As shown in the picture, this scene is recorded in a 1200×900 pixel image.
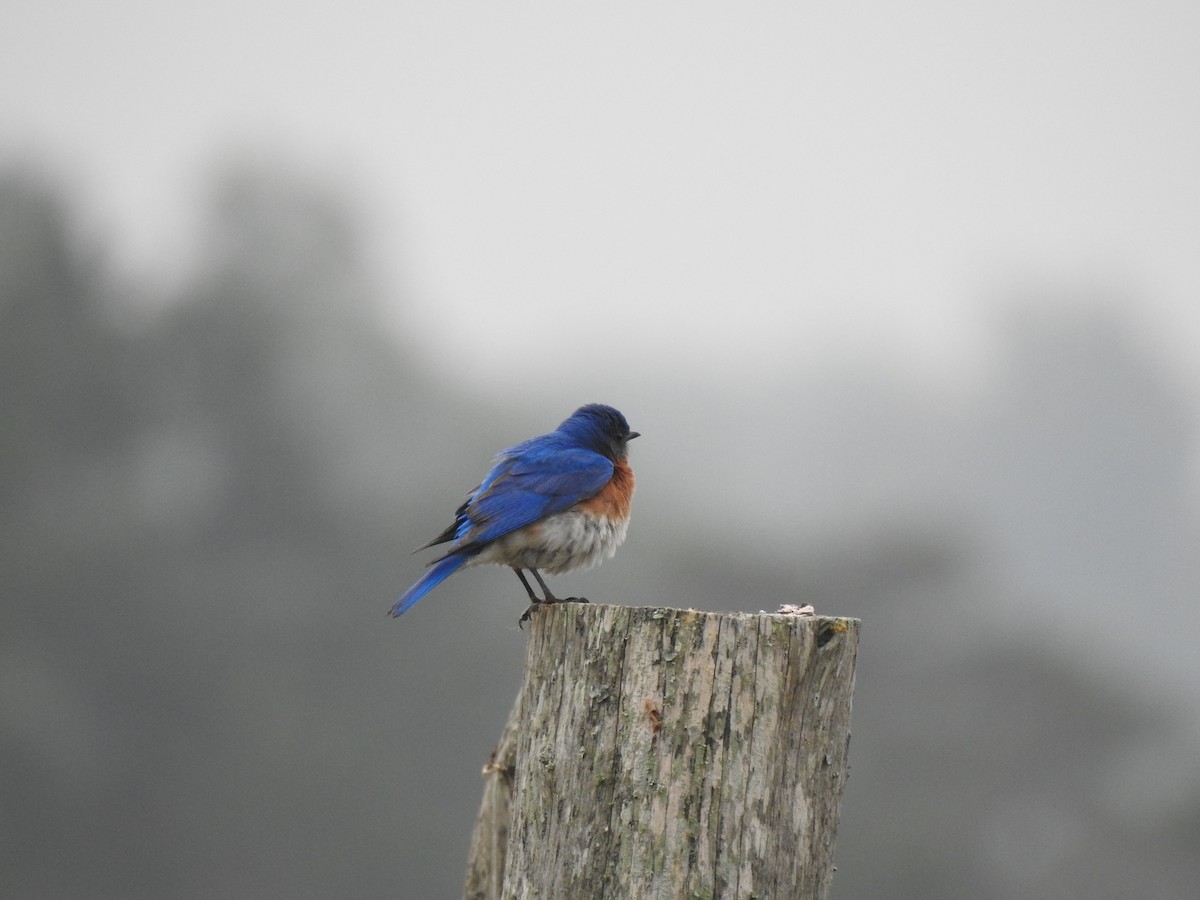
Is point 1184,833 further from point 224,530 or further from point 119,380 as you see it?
point 119,380

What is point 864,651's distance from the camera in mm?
21156

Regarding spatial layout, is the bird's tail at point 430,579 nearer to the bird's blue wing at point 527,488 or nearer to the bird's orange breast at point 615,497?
the bird's blue wing at point 527,488

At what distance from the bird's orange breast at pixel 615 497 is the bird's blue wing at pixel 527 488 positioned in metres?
0.05

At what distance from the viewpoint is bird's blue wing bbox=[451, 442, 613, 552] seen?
6.80 m

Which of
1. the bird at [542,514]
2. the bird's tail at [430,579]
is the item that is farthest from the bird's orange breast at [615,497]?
the bird's tail at [430,579]

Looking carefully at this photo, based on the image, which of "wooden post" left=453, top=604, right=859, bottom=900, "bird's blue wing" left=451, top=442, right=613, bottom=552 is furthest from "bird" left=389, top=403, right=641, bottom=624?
"wooden post" left=453, top=604, right=859, bottom=900

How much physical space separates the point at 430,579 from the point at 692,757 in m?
2.55

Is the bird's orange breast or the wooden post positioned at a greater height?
the bird's orange breast

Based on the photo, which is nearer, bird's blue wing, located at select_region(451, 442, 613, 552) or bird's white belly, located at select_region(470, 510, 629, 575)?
bird's blue wing, located at select_region(451, 442, 613, 552)

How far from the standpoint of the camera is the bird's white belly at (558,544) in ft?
22.8

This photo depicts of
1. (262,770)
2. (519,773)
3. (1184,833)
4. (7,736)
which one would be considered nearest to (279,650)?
(262,770)

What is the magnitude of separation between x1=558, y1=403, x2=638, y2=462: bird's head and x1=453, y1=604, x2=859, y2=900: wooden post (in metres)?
3.27

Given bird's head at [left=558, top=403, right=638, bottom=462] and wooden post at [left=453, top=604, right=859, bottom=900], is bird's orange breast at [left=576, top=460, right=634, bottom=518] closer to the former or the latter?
bird's head at [left=558, top=403, right=638, bottom=462]

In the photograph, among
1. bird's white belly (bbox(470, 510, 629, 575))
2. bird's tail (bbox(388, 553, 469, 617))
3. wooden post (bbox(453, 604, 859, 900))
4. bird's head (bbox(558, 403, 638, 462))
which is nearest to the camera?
wooden post (bbox(453, 604, 859, 900))
